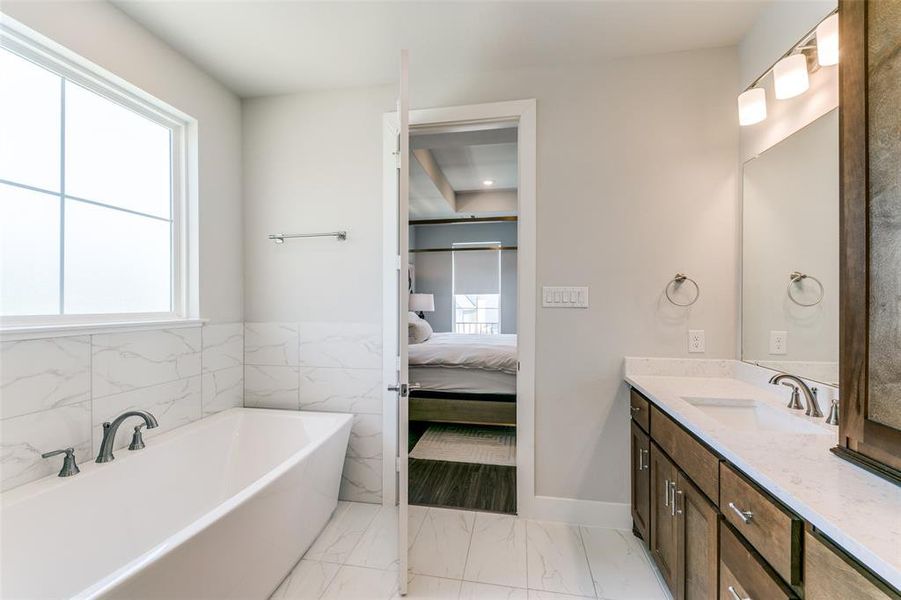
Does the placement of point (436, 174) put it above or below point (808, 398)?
above

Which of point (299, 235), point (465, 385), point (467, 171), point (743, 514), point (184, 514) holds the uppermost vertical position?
point (467, 171)

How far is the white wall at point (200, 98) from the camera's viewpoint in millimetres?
1465

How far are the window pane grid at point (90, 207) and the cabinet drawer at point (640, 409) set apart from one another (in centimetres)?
255

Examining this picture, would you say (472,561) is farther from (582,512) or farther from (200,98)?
(200,98)

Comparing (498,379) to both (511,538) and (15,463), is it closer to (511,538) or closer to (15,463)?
(511,538)

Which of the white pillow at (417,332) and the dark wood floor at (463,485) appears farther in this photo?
the white pillow at (417,332)

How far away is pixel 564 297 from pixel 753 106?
48.2 inches

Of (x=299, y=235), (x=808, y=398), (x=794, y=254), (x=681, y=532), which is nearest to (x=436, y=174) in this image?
(x=299, y=235)

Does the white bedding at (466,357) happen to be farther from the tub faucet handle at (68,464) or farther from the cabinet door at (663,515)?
the tub faucet handle at (68,464)

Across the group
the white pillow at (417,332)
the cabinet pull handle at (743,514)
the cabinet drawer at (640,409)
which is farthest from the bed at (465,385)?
the cabinet pull handle at (743,514)

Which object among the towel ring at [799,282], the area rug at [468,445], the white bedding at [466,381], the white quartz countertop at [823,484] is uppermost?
the towel ring at [799,282]

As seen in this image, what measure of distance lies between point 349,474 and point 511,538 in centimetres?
103

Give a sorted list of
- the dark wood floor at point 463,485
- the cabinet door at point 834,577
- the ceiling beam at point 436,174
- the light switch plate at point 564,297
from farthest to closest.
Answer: the ceiling beam at point 436,174
the dark wood floor at point 463,485
the light switch plate at point 564,297
the cabinet door at point 834,577

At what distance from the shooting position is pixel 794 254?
59.1 inches
